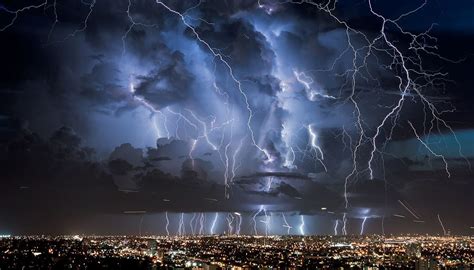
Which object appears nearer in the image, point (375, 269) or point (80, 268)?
point (80, 268)

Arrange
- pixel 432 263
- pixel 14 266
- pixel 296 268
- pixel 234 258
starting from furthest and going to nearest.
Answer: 1. pixel 234 258
2. pixel 432 263
3. pixel 296 268
4. pixel 14 266

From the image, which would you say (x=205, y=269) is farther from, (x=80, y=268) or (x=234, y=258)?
(x=234, y=258)

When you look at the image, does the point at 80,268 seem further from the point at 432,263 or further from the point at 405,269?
the point at 432,263

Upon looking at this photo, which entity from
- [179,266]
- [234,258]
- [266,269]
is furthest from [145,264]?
[234,258]

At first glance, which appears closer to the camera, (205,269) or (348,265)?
(205,269)

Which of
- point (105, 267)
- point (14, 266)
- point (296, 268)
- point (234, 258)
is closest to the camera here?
point (14, 266)

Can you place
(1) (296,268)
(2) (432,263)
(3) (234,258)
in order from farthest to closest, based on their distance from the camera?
(3) (234,258) → (2) (432,263) → (1) (296,268)

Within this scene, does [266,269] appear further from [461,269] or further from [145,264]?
[461,269]

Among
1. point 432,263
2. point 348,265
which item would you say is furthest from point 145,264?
point 432,263

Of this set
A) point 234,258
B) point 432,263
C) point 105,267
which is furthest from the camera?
point 234,258
